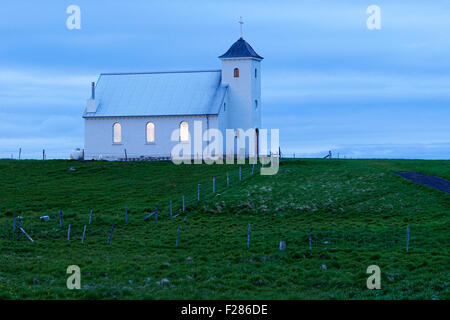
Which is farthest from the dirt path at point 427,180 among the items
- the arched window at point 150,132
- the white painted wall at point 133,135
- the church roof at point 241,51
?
the arched window at point 150,132

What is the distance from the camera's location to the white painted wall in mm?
70188

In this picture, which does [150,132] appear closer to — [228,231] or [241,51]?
[241,51]

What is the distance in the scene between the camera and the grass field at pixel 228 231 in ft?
88.8

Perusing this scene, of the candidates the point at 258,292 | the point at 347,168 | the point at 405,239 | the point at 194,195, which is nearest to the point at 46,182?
the point at 194,195

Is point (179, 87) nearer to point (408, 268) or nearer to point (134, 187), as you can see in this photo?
point (134, 187)

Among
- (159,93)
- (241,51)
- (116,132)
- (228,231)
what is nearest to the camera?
(228,231)

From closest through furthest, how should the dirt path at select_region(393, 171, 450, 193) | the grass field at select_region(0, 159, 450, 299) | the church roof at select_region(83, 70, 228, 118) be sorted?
the grass field at select_region(0, 159, 450, 299) < the dirt path at select_region(393, 171, 450, 193) < the church roof at select_region(83, 70, 228, 118)

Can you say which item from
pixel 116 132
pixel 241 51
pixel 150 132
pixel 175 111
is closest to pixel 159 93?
pixel 175 111

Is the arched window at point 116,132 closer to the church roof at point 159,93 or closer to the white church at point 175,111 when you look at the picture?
the white church at point 175,111

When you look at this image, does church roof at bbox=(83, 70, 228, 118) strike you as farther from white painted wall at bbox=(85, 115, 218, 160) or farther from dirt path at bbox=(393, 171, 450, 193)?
dirt path at bbox=(393, 171, 450, 193)

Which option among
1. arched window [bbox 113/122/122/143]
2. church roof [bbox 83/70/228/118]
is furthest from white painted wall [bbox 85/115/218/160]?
church roof [bbox 83/70/228/118]

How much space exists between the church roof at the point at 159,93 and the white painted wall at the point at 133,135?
596 millimetres

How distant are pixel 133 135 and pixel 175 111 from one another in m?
4.98

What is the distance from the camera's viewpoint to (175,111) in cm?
7056
